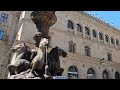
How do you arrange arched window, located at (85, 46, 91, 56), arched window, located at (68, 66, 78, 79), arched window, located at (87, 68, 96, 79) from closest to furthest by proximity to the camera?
arched window, located at (68, 66, 78, 79), arched window, located at (87, 68, 96, 79), arched window, located at (85, 46, 91, 56)

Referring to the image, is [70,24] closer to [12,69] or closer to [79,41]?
[79,41]

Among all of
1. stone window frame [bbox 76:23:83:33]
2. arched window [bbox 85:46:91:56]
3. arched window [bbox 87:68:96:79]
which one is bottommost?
arched window [bbox 87:68:96:79]

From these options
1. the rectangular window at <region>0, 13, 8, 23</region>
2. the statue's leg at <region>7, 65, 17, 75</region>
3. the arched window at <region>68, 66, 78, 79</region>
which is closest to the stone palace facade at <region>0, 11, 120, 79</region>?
the arched window at <region>68, 66, 78, 79</region>

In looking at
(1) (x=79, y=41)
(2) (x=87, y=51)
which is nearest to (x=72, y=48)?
(1) (x=79, y=41)

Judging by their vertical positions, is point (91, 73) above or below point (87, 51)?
below

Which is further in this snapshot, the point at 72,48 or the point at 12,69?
the point at 72,48

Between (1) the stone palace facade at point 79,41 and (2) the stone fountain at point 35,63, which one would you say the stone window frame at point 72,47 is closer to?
(1) the stone palace facade at point 79,41

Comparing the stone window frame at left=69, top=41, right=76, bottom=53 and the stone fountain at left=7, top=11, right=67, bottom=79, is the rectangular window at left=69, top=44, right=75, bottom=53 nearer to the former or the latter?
the stone window frame at left=69, top=41, right=76, bottom=53

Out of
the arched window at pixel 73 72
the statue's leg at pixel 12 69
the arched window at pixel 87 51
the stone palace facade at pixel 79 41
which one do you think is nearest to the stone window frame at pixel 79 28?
the stone palace facade at pixel 79 41

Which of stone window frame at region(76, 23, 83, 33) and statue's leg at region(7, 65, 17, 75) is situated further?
stone window frame at region(76, 23, 83, 33)

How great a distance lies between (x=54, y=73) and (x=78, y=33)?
21.2 metres
